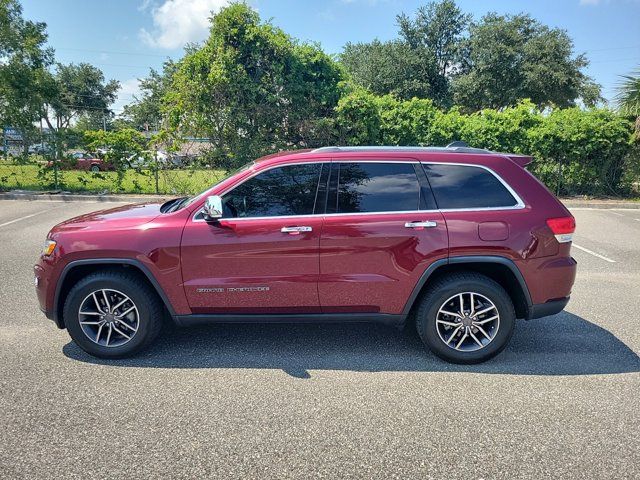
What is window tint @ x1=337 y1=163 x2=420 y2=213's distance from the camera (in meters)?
3.82

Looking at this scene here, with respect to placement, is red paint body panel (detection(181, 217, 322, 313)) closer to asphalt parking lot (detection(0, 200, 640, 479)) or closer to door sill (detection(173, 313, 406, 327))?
door sill (detection(173, 313, 406, 327))

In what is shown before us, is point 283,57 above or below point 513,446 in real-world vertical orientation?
above

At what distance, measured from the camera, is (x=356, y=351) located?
13.5ft

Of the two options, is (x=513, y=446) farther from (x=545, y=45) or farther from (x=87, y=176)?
(x=545, y=45)

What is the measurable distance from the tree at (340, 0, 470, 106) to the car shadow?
98.8ft

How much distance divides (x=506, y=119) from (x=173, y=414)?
43.4 feet

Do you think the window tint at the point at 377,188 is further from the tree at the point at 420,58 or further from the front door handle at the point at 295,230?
the tree at the point at 420,58

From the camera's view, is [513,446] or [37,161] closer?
[513,446]

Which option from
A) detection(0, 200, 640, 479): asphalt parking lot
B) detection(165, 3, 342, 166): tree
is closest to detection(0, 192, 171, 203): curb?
detection(165, 3, 342, 166): tree

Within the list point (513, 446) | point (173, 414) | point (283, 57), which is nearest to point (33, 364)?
point (173, 414)

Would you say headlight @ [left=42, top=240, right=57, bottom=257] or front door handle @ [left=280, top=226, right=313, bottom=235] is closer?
front door handle @ [left=280, top=226, right=313, bottom=235]

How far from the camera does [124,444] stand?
2.80m

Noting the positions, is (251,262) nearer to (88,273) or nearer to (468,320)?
(88,273)

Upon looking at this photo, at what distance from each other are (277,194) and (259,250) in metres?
0.51
